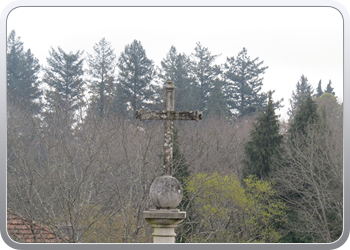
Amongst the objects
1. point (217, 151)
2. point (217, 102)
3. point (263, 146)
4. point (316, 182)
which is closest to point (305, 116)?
point (263, 146)

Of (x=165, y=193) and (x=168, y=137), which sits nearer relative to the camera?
(x=165, y=193)

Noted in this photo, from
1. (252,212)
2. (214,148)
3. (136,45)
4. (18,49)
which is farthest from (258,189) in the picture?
(18,49)

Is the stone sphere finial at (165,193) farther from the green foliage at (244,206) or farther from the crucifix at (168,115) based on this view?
the green foliage at (244,206)

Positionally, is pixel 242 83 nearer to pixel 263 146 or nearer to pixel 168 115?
pixel 263 146

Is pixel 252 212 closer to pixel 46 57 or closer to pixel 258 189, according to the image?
pixel 258 189

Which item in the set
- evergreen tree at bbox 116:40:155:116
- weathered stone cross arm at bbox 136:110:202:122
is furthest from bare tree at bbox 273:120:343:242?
weathered stone cross arm at bbox 136:110:202:122

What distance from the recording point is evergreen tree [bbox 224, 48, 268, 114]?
32312 mm

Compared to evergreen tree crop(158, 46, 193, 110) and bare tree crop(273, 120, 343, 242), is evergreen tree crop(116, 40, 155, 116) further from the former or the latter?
bare tree crop(273, 120, 343, 242)

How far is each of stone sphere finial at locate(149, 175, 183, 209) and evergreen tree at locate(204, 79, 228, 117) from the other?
85.3 feet

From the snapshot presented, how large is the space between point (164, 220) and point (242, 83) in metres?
28.6

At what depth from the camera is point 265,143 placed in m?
23.9

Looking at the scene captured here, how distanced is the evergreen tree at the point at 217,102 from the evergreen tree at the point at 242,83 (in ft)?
3.90

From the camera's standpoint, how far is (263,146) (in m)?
23.8

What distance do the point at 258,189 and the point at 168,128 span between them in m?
15.9
